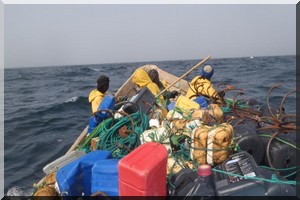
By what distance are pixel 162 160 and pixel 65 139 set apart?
24.8ft

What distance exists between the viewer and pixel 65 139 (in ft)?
30.7

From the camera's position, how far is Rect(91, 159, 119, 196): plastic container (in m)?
2.82

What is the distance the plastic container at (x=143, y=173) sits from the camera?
90.7 inches

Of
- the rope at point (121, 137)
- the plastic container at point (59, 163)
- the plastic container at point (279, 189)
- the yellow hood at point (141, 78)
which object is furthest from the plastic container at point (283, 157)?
the yellow hood at point (141, 78)

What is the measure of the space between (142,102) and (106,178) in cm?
293

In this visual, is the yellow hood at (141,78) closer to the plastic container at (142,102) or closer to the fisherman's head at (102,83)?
the fisherman's head at (102,83)

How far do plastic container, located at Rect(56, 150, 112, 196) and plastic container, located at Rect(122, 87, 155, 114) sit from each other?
2222 millimetres

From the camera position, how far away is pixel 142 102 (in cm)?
566

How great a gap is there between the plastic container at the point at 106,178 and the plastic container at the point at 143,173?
0.36 metres

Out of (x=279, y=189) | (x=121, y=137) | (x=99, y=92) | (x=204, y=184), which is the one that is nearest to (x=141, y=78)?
(x=99, y=92)

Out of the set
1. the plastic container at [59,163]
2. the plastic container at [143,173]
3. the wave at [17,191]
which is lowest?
the wave at [17,191]

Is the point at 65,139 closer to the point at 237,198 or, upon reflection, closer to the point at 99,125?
the point at 99,125

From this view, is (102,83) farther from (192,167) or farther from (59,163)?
(192,167)

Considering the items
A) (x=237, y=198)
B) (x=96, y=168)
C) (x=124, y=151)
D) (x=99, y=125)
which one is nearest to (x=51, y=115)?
(x=99, y=125)
